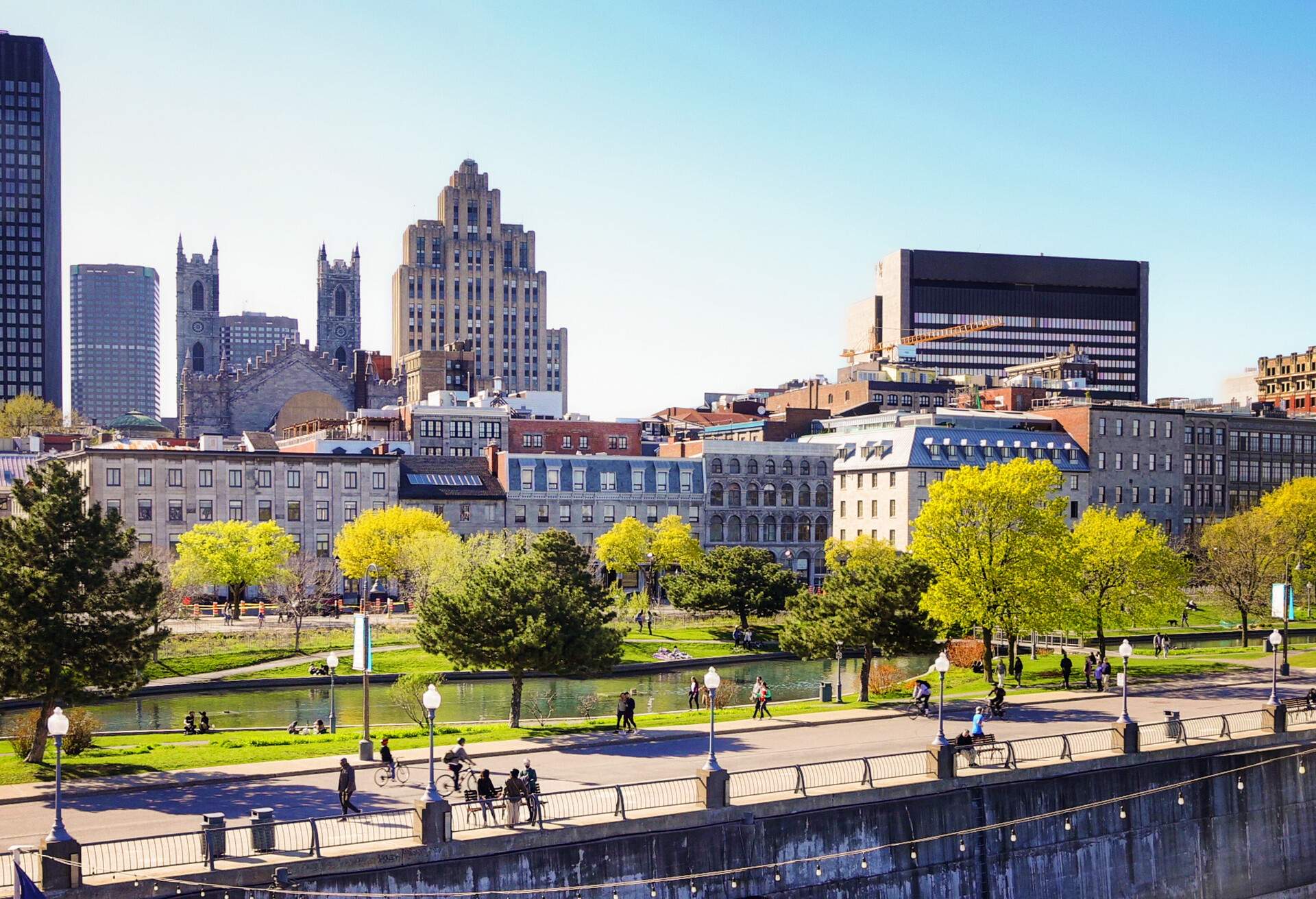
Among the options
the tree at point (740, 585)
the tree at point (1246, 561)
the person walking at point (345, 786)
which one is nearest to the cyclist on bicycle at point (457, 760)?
the person walking at point (345, 786)

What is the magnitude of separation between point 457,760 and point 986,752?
47.3 ft

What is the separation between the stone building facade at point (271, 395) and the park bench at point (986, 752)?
12483cm

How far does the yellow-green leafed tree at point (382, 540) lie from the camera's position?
92500 millimetres

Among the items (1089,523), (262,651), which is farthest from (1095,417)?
(262,651)

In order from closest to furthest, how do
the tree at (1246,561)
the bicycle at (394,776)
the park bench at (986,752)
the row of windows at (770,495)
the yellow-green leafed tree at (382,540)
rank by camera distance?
the bicycle at (394,776)
the park bench at (986,752)
the tree at (1246,561)
the yellow-green leafed tree at (382,540)
the row of windows at (770,495)

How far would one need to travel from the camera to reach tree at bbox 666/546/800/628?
3398 inches

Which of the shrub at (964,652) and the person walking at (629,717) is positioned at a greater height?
the person walking at (629,717)

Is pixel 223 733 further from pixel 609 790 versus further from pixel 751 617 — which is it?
pixel 751 617

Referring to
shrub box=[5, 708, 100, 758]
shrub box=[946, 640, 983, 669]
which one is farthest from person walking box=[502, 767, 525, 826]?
shrub box=[946, 640, 983, 669]

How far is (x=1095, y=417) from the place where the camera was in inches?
4656

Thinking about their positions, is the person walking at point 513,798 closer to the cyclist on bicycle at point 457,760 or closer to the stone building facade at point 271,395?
the cyclist on bicycle at point 457,760

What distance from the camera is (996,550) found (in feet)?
189

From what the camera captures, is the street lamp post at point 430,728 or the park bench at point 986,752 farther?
the park bench at point 986,752

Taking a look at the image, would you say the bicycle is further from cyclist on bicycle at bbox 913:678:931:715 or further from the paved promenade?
cyclist on bicycle at bbox 913:678:931:715
